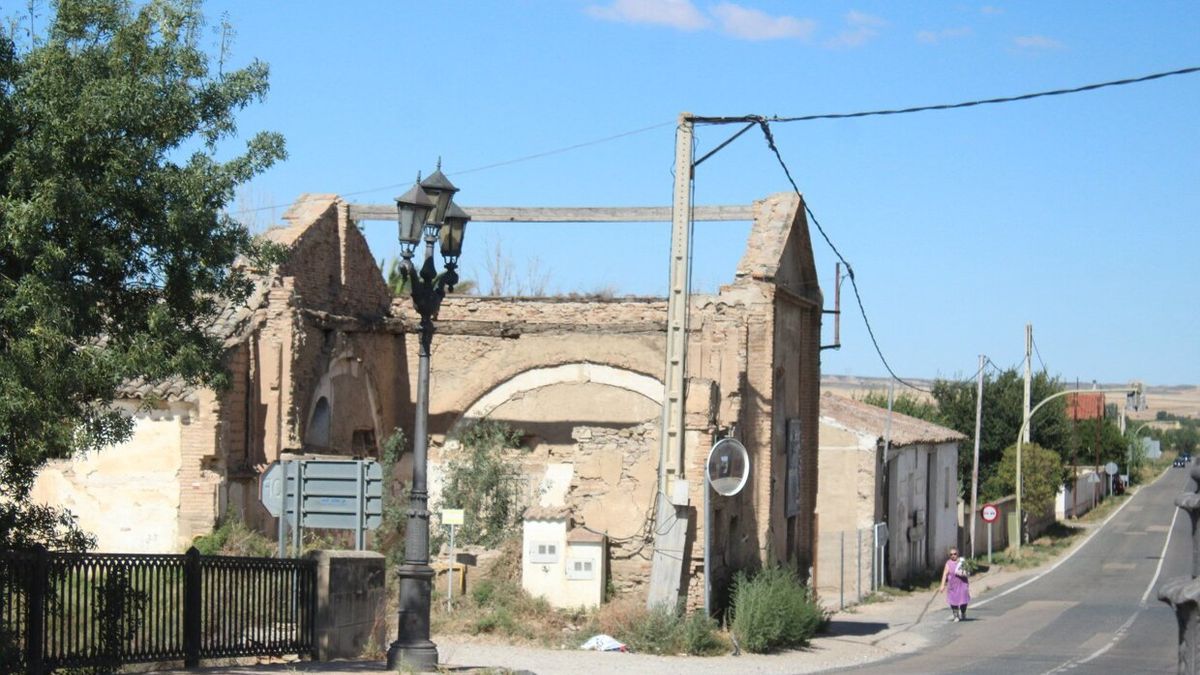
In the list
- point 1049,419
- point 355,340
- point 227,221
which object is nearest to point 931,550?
point 1049,419

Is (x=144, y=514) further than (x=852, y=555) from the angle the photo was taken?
No

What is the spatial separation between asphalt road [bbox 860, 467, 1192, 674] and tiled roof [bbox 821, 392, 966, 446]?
4.89m

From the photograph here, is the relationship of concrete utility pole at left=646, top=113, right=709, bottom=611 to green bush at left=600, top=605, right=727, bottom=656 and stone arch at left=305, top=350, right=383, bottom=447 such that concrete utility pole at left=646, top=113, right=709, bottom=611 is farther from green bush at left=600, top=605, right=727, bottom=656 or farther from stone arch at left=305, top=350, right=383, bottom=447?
stone arch at left=305, top=350, right=383, bottom=447

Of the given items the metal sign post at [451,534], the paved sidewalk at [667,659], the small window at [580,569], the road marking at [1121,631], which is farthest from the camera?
the small window at [580,569]

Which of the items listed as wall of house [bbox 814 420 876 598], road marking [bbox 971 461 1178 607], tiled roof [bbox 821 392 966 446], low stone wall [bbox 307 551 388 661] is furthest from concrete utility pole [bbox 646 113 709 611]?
tiled roof [bbox 821 392 966 446]

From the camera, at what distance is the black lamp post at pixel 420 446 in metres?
15.0

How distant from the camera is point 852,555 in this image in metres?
38.2

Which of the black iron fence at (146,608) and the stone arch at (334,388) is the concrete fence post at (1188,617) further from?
the stone arch at (334,388)

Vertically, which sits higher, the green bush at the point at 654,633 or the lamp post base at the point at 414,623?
the lamp post base at the point at 414,623

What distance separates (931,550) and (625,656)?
90.7ft

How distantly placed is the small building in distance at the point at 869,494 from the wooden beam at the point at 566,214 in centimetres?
1040

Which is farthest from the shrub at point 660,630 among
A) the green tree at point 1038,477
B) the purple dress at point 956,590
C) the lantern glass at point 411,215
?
the green tree at point 1038,477

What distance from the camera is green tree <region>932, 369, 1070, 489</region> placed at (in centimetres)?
6309

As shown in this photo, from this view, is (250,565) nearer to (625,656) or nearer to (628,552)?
(625,656)
